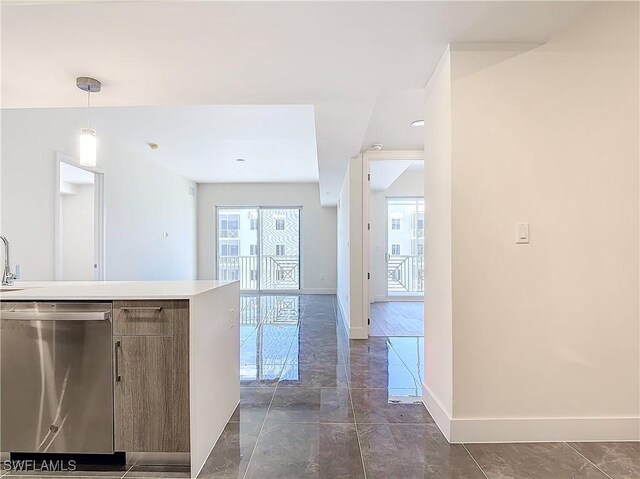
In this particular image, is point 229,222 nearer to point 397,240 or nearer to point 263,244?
point 263,244

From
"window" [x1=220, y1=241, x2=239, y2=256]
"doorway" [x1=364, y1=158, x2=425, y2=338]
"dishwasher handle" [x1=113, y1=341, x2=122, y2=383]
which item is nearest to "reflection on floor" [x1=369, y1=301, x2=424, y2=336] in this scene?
"doorway" [x1=364, y1=158, x2=425, y2=338]

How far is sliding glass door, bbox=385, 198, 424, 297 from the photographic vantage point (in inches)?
292

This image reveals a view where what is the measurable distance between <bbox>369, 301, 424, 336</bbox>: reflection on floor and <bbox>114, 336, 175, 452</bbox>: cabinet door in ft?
10.2

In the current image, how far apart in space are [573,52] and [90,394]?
10.5 feet

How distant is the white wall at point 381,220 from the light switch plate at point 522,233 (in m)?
5.24

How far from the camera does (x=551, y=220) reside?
6.43 ft

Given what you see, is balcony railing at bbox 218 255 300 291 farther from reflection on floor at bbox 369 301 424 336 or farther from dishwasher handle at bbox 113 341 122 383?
dishwasher handle at bbox 113 341 122 383

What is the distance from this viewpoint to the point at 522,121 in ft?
6.43

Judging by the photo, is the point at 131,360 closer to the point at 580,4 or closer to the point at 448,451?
the point at 448,451

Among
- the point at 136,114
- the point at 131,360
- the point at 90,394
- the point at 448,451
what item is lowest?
the point at 448,451

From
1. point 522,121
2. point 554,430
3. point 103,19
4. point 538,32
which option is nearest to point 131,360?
point 103,19

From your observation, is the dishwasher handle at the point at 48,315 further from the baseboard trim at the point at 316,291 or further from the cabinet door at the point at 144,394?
the baseboard trim at the point at 316,291

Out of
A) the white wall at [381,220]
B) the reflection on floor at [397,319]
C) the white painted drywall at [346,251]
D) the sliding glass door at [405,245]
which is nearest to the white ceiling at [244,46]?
the white painted drywall at [346,251]

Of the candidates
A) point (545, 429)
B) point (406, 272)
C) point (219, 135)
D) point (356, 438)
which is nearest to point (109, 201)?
point (219, 135)
